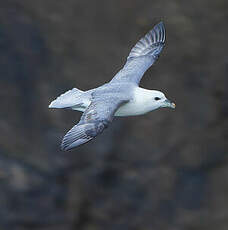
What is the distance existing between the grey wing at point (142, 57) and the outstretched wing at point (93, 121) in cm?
90

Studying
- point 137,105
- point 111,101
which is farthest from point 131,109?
point 111,101

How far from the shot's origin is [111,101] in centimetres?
770

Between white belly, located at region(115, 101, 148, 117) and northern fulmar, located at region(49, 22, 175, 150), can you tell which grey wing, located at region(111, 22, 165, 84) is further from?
white belly, located at region(115, 101, 148, 117)

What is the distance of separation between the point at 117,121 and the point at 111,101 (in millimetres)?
3509

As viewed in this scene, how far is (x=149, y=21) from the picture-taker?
447 inches

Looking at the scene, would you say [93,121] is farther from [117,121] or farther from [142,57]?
Answer: [117,121]

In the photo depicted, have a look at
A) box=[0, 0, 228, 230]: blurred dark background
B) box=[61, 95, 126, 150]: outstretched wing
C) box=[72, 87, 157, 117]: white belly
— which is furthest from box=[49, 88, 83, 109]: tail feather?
box=[0, 0, 228, 230]: blurred dark background

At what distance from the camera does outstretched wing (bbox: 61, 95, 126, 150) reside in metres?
7.17

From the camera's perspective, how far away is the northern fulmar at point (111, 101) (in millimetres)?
7293

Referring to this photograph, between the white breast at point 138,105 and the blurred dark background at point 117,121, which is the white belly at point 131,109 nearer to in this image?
the white breast at point 138,105

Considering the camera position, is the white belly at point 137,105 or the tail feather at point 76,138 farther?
the white belly at point 137,105

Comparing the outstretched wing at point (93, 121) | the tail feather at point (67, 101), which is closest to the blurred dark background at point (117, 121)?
the tail feather at point (67, 101)
